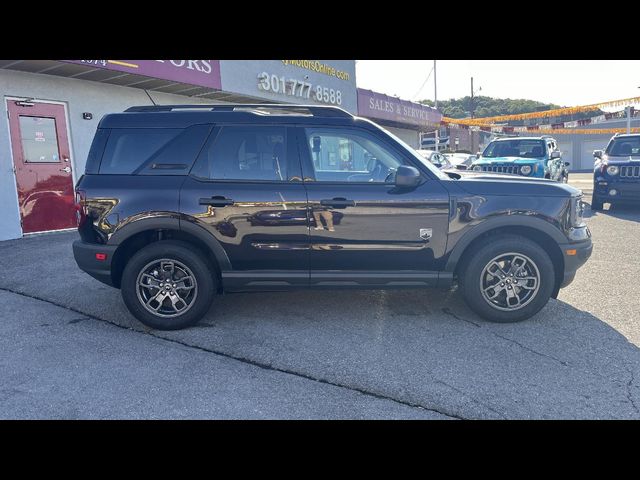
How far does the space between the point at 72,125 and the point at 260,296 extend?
21.3 ft

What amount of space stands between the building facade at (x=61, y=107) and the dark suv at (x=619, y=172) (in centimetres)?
929

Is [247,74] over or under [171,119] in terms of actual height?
over

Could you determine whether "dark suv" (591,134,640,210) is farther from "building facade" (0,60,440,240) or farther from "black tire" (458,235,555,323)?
"building facade" (0,60,440,240)

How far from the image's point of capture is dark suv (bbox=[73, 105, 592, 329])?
3842mm

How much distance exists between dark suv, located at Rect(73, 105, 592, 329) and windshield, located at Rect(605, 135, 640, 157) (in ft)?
27.3

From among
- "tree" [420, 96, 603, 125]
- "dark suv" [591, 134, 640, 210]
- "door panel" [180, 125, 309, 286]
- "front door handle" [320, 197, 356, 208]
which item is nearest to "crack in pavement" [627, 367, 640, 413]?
"front door handle" [320, 197, 356, 208]

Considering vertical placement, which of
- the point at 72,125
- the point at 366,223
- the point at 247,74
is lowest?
the point at 366,223

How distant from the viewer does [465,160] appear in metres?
17.4

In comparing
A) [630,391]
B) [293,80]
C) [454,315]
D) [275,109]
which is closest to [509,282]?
[454,315]

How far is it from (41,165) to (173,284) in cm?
608

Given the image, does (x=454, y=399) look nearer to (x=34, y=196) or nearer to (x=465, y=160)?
(x=34, y=196)

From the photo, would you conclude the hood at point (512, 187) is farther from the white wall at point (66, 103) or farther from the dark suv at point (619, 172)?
the white wall at point (66, 103)

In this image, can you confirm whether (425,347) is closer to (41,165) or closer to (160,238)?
(160,238)
